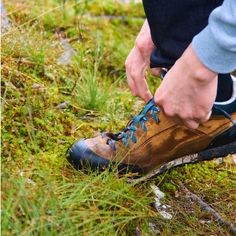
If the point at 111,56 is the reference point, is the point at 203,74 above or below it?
above

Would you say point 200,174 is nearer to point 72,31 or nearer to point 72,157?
point 72,157

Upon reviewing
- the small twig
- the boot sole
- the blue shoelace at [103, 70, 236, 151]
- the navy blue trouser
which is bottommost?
Answer: the small twig

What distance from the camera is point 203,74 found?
1.72 m

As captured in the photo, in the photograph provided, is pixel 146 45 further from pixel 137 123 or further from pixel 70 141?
pixel 70 141

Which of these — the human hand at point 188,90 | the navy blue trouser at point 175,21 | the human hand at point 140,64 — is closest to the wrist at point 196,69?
the human hand at point 188,90

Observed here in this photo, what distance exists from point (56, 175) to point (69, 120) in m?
0.65

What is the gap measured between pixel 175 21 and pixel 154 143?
48cm

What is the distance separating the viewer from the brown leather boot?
7.45ft

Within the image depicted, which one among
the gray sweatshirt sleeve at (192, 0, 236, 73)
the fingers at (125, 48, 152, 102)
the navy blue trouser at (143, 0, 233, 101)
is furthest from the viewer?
the fingers at (125, 48, 152, 102)

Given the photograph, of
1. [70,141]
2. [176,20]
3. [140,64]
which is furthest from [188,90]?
[70,141]

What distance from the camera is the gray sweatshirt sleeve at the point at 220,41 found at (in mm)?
1652

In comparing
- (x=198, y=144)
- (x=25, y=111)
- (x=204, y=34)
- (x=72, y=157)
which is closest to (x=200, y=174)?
(x=198, y=144)

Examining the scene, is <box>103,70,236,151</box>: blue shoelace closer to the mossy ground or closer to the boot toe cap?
the boot toe cap

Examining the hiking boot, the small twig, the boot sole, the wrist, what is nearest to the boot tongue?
the hiking boot
